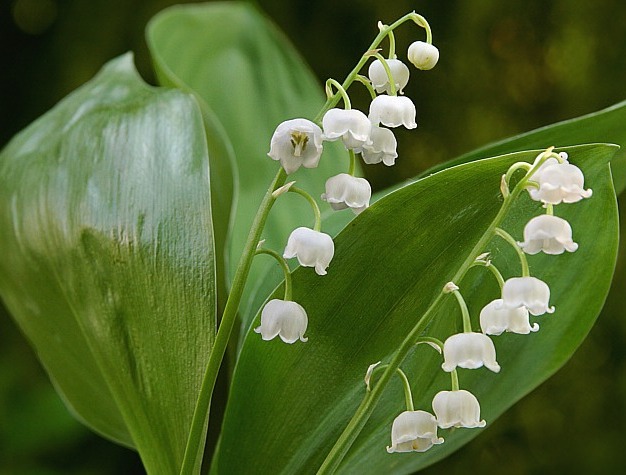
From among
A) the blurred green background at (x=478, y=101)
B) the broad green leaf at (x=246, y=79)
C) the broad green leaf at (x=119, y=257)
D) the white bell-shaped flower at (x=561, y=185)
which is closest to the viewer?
the white bell-shaped flower at (x=561, y=185)

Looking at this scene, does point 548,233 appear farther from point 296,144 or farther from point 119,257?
point 119,257

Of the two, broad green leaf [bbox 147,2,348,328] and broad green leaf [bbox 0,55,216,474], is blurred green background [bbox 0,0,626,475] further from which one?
broad green leaf [bbox 0,55,216,474]

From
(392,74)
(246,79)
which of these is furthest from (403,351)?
(246,79)

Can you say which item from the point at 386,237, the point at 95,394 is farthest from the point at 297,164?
the point at 95,394

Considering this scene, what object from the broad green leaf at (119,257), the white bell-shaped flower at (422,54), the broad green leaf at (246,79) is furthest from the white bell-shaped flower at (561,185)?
the broad green leaf at (246,79)

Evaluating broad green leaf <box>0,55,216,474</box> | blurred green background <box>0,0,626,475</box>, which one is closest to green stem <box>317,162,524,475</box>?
broad green leaf <box>0,55,216,474</box>

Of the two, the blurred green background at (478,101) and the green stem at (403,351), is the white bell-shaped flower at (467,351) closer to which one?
the green stem at (403,351)

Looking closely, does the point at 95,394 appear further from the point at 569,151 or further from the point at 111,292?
the point at 569,151
